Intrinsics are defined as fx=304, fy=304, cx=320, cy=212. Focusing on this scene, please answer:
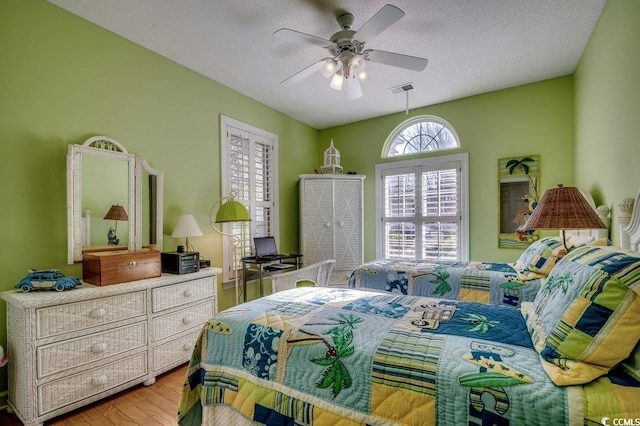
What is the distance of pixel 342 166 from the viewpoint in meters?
4.93

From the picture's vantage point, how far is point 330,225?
4273 millimetres

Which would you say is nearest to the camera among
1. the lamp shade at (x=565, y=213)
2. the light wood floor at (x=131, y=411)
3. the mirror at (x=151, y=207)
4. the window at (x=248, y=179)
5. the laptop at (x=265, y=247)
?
the lamp shade at (x=565, y=213)

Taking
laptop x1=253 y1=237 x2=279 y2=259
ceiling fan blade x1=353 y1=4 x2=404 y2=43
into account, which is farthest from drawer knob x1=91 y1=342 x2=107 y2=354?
ceiling fan blade x1=353 y1=4 x2=404 y2=43

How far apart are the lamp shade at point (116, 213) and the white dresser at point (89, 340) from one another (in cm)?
54

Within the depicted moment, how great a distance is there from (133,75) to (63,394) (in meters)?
2.42

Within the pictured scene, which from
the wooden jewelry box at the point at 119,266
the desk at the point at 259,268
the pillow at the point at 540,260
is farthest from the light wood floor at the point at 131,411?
the pillow at the point at 540,260

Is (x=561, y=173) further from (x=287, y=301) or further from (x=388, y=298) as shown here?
(x=287, y=301)

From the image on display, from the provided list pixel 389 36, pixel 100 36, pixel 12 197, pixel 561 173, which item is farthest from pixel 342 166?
pixel 12 197

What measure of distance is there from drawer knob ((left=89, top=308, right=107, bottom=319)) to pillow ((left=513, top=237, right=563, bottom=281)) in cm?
301

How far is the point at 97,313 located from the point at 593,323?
101 inches

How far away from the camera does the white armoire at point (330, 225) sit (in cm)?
427

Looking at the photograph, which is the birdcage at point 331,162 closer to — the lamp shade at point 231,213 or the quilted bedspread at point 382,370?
the lamp shade at point 231,213

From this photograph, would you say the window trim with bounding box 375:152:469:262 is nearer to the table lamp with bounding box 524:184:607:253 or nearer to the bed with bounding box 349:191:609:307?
the bed with bounding box 349:191:609:307

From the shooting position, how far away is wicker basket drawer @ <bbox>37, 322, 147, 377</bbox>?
5.90ft
